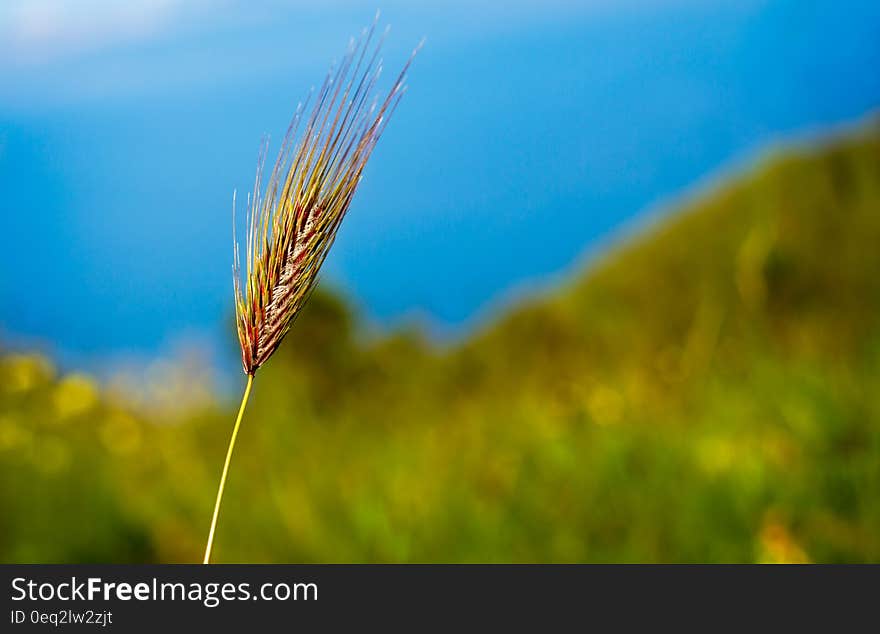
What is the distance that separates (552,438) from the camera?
11.3 ft

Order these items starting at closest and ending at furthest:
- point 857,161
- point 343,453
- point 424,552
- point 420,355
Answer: point 424,552 < point 343,453 < point 420,355 < point 857,161

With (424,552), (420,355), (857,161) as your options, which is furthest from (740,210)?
(424,552)

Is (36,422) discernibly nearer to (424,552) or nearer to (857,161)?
(424,552)

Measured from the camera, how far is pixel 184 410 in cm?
486

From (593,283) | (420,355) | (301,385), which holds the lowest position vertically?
(301,385)

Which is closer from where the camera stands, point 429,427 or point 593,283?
point 429,427

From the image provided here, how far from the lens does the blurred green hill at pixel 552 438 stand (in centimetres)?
292

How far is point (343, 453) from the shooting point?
3811 mm

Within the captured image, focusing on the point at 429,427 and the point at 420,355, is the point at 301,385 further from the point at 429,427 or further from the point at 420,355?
the point at 420,355

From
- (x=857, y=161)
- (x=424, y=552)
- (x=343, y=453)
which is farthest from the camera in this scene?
(x=857, y=161)

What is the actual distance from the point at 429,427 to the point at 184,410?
1455 millimetres

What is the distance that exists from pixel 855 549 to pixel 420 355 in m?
2.93

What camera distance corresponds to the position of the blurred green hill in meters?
2.92
